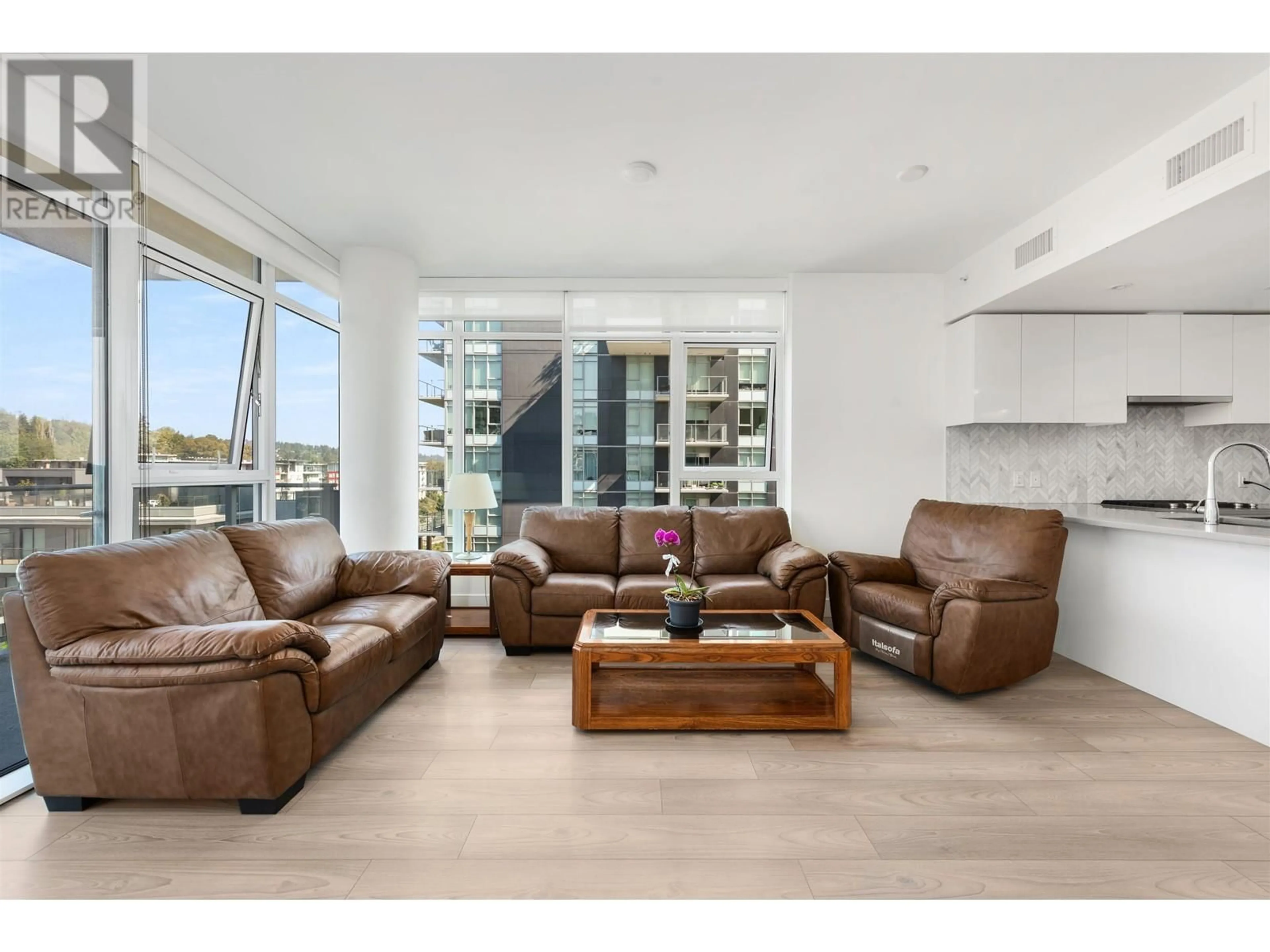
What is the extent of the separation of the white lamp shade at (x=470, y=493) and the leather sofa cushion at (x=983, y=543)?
115 inches

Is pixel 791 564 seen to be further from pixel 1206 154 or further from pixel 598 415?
pixel 1206 154

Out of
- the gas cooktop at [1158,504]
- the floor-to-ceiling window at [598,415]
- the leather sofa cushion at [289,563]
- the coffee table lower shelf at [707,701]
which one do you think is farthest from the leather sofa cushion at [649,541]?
the gas cooktop at [1158,504]

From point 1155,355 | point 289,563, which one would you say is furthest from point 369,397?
point 1155,355

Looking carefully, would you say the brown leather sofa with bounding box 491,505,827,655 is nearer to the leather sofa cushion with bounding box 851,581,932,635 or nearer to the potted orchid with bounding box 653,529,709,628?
the leather sofa cushion with bounding box 851,581,932,635

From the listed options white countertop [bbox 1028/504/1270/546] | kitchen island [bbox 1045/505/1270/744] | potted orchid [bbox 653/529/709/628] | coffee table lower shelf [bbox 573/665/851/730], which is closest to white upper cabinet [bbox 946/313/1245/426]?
white countertop [bbox 1028/504/1270/546]

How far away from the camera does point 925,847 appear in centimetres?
179

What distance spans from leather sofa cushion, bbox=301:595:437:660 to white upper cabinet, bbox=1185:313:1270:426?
17.9 ft

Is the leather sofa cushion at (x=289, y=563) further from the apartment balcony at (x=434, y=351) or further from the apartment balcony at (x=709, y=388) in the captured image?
the apartment balcony at (x=709, y=388)

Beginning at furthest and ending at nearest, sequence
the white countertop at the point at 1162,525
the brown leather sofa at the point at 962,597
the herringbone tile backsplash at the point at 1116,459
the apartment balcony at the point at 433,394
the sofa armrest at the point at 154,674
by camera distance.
Result: the apartment balcony at the point at 433,394 → the herringbone tile backsplash at the point at 1116,459 → the brown leather sofa at the point at 962,597 → the white countertop at the point at 1162,525 → the sofa armrest at the point at 154,674

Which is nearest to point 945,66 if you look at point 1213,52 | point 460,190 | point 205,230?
point 1213,52

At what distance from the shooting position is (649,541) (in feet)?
14.1

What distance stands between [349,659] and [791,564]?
252cm

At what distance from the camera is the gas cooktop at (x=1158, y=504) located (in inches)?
164

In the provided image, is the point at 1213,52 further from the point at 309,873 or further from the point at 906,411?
the point at 309,873
